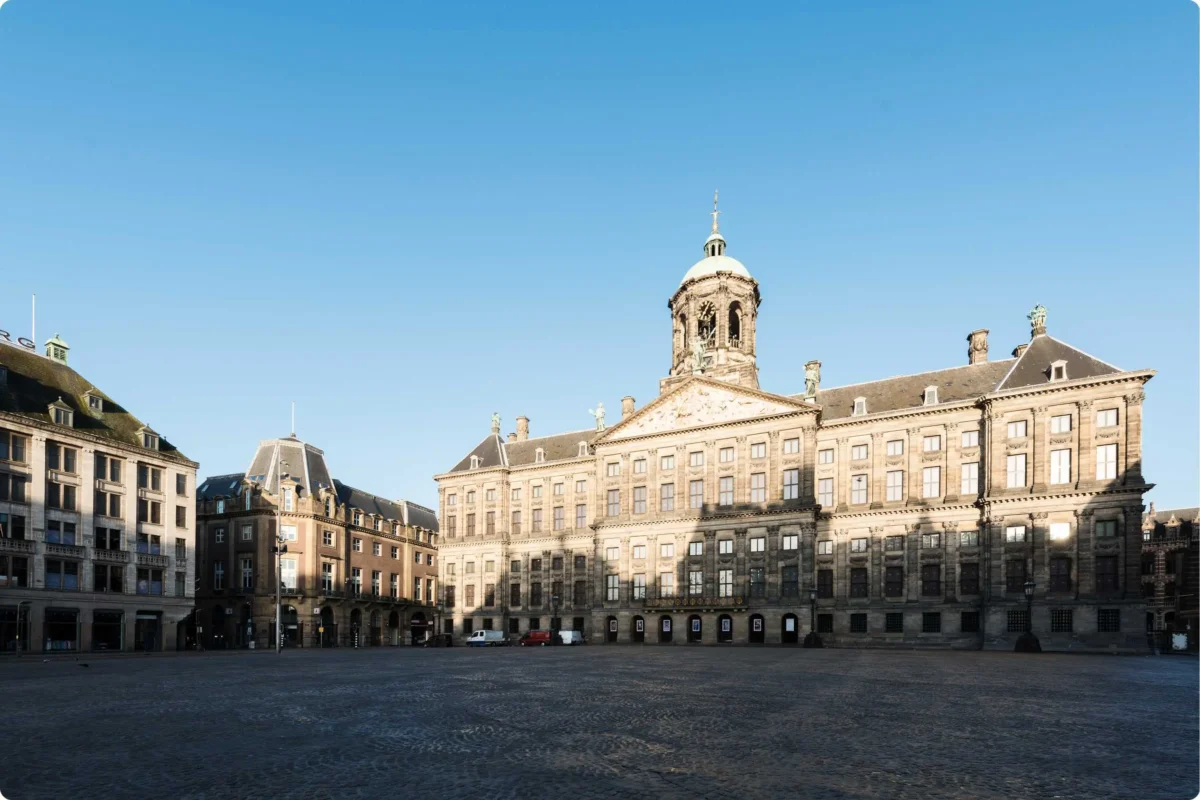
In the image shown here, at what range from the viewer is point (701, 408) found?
70.5 m

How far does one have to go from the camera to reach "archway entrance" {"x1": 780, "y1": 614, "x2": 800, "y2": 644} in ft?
204

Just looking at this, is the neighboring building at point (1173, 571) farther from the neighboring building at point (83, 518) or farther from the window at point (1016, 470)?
the neighboring building at point (83, 518)

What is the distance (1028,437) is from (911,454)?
880cm

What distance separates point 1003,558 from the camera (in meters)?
56.2

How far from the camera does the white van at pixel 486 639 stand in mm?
70375

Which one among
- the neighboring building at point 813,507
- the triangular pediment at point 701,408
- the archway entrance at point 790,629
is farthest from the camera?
the triangular pediment at point 701,408

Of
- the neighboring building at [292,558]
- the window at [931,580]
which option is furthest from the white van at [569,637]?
the window at [931,580]

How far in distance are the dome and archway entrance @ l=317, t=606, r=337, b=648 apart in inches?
2009

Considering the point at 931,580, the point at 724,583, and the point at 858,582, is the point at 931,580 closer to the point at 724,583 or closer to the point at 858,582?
the point at 858,582

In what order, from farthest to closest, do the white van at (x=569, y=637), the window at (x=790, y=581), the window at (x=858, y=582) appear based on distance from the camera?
1. the white van at (x=569, y=637)
2. the window at (x=790, y=581)
3. the window at (x=858, y=582)

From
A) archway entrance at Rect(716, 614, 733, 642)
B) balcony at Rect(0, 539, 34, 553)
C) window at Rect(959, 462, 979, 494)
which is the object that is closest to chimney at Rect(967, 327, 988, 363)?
window at Rect(959, 462, 979, 494)

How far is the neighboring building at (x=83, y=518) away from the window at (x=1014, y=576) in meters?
66.9

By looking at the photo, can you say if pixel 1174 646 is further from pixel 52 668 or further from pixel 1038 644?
pixel 52 668

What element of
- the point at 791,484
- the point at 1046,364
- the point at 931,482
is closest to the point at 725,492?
the point at 791,484
